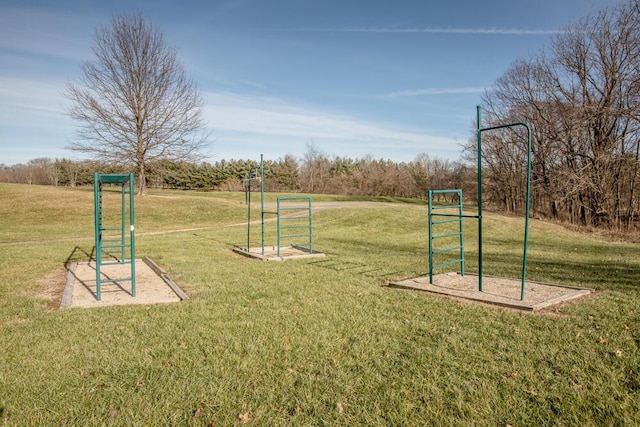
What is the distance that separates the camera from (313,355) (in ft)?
13.1

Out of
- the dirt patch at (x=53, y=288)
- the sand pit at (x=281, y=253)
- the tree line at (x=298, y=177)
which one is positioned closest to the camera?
the dirt patch at (x=53, y=288)

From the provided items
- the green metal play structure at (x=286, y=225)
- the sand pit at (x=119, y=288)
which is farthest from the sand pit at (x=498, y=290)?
the sand pit at (x=119, y=288)

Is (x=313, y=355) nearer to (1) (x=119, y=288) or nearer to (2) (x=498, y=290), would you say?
(2) (x=498, y=290)

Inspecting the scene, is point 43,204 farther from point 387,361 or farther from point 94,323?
point 387,361

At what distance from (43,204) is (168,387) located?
24.1m

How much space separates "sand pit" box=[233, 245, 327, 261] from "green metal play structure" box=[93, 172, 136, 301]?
3014 mm

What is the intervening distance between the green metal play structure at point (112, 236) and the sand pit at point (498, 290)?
450cm

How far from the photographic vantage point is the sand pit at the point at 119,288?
6102mm

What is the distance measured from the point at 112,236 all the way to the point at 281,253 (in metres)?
9.06

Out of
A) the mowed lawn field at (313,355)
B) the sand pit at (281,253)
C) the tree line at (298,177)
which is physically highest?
the tree line at (298,177)

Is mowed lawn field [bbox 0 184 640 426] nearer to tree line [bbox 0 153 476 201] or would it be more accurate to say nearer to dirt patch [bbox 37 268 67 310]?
dirt patch [bbox 37 268 67 310]

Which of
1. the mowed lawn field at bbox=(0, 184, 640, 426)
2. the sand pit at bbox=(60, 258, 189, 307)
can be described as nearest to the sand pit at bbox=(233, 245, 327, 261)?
the mowed lawn field at bbox=(0, 184, 640, 426)

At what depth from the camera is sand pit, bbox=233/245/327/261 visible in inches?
415

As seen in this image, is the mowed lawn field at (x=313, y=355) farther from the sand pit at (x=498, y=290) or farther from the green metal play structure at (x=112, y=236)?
the green metal play structure at (x=112, y=236)
